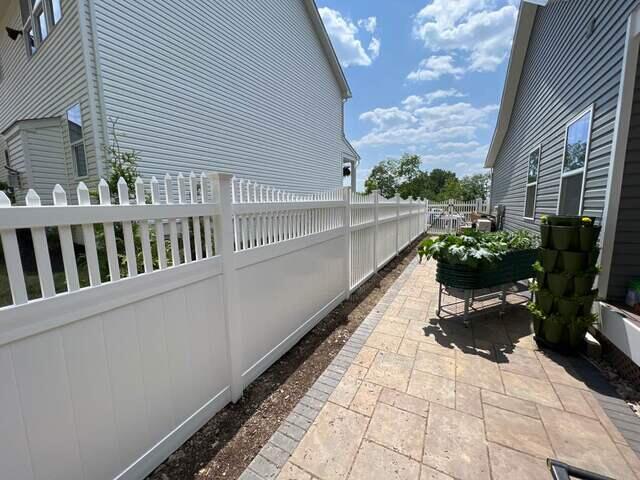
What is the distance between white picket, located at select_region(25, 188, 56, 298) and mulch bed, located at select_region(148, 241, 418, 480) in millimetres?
1298

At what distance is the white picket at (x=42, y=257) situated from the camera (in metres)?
1.19

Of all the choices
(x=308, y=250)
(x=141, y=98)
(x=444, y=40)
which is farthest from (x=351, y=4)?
(x=308, y=250)

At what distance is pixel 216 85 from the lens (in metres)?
6.93

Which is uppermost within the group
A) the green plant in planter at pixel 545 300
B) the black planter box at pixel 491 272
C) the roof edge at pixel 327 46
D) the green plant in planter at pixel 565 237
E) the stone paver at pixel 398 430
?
the roof edge at pixel 327 46

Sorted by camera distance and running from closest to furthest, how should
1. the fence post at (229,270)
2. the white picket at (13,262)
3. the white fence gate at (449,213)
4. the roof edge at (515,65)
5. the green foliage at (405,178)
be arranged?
1. the white picket at (13,262)
2. the fence post at (229,270)
3. the roof edge at (515,65)
4. the white fence gate at (449,213)
5. the green foliage at (405,178)

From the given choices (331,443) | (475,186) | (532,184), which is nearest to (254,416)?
(331,443)

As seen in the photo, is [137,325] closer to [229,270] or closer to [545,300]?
[229,270]

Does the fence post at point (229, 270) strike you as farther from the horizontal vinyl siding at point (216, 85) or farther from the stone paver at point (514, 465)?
the horizontal vinyl siding at point (216, 85)

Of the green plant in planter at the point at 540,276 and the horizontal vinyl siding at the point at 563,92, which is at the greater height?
the horizontal vinyl siding at the point at 563,92

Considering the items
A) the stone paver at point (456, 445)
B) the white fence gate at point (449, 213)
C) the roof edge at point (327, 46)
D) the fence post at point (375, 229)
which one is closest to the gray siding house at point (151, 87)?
the roof edge at point (327, 46)

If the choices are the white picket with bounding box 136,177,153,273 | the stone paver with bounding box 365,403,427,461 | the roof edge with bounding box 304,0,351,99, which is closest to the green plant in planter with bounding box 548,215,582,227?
the stone paver with bounding box 365,403,427,461

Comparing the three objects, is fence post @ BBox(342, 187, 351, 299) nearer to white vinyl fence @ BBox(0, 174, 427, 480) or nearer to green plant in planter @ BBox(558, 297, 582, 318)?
white vinyl fence @ BBox(0, 174, 427, 480)

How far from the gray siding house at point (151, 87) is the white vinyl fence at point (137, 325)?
4652mm

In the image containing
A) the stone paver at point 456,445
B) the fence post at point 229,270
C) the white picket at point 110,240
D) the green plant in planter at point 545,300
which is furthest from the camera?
the green plant in planter at point 545,300
